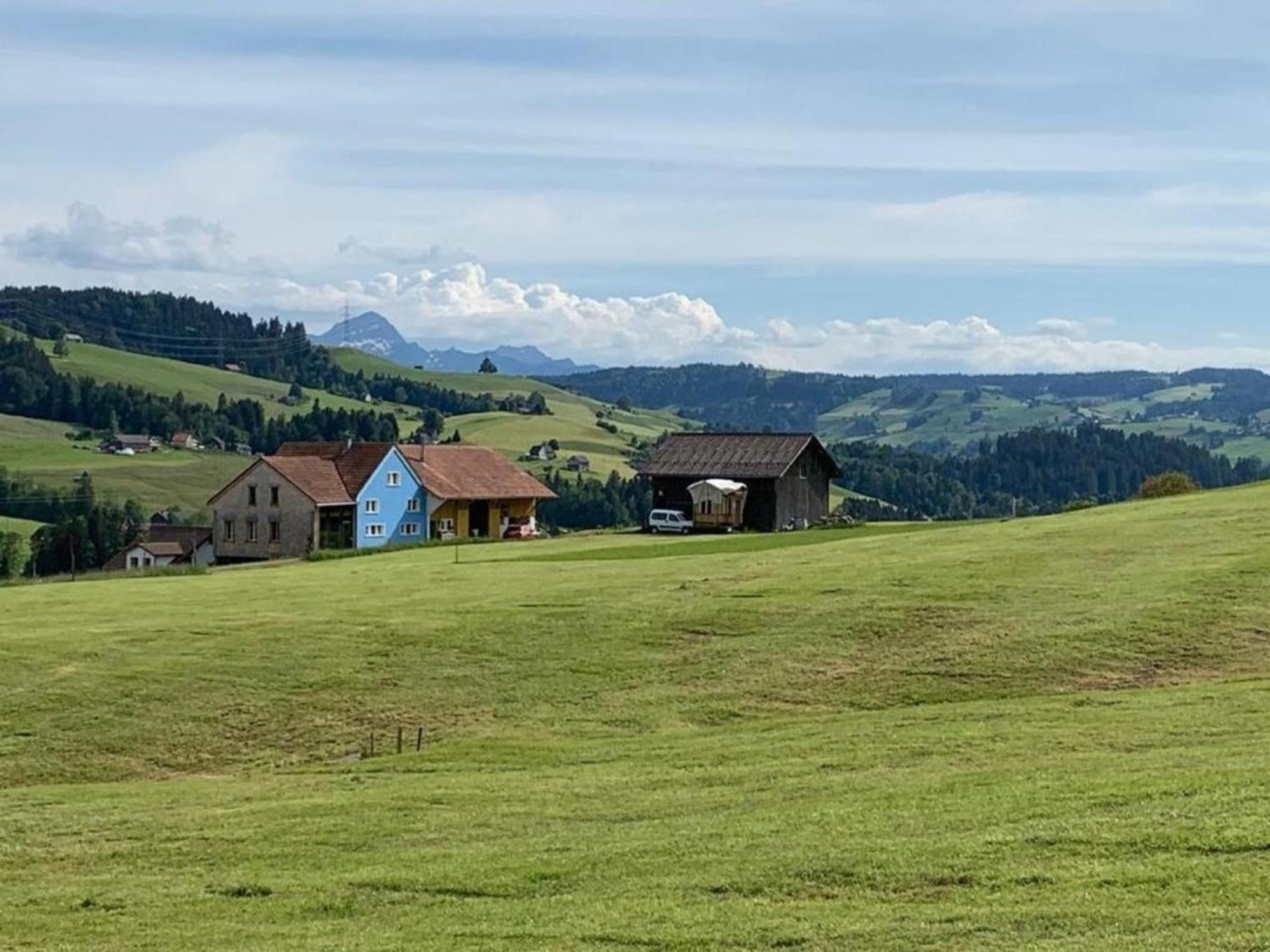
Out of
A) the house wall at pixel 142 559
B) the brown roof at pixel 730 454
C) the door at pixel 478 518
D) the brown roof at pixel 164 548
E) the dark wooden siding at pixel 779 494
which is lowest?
the house wall at pixel 142 559

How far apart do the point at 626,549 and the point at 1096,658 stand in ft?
121

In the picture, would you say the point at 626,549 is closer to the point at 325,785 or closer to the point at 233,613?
the point at 233,613

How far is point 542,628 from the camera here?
126 ft

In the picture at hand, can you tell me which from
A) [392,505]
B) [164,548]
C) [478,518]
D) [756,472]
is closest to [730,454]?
[756,472]

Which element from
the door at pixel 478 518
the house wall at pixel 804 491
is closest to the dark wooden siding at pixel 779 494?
the house wall at pixel 804 491

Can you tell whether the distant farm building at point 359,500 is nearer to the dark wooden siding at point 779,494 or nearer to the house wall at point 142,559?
the dark wooden siding at point 779,494

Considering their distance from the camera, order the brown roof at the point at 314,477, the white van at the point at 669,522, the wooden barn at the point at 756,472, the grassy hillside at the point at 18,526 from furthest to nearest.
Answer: the grassy hillside at the point at 18,526 < the brown roof at the point at 314,477 < the wooden barn at the point at 756,472 < the white van at the point at 669,522

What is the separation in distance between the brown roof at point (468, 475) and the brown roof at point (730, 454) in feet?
44.2

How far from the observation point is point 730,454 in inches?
3861

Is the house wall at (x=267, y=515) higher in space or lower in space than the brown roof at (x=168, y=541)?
higher

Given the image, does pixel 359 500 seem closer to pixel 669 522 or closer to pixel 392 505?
pixel 392 505

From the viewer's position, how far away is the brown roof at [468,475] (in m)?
107

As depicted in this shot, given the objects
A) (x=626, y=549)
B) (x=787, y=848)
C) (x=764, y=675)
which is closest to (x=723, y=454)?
(x=626, y=549)

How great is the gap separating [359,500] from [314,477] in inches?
125
